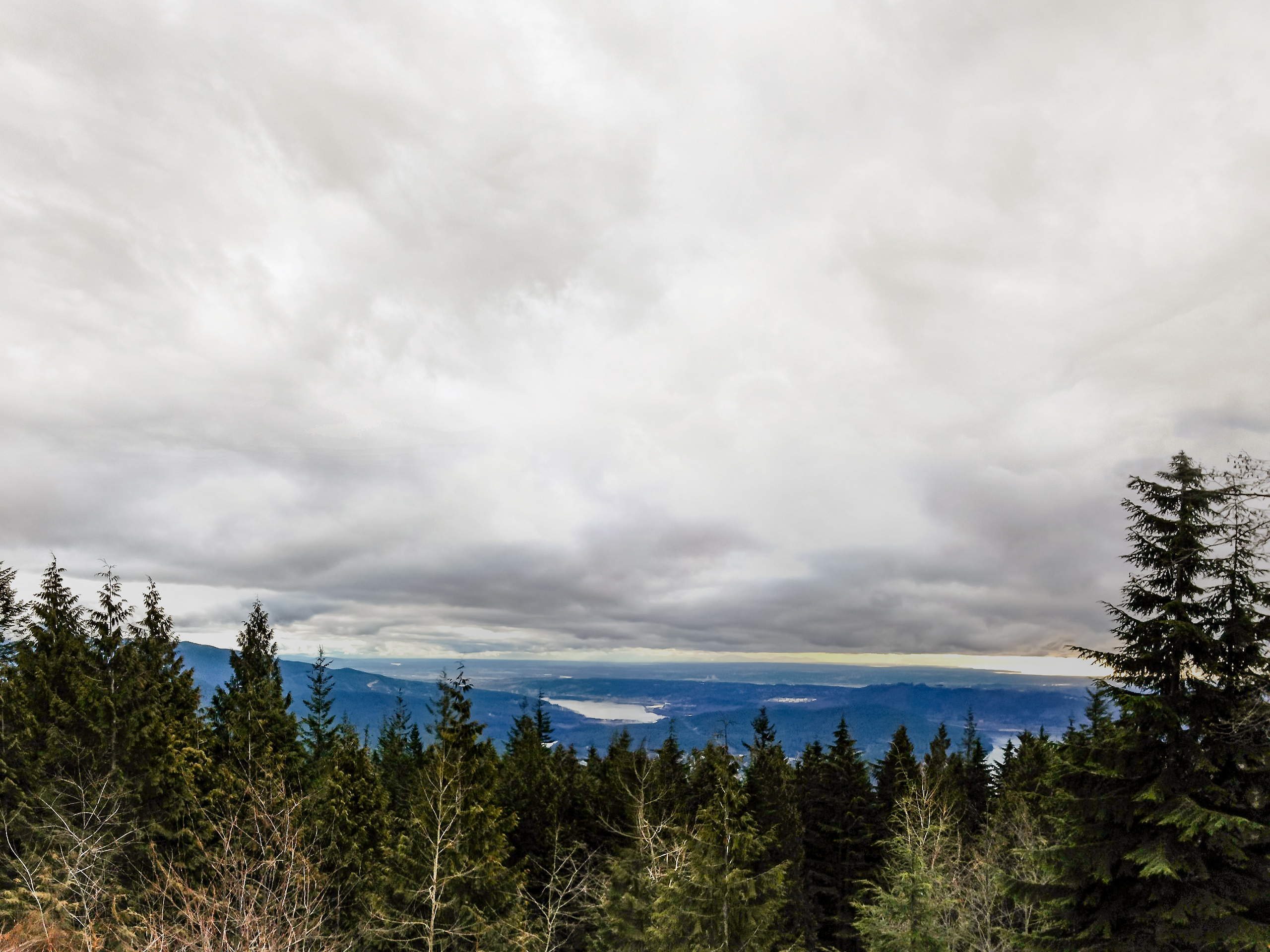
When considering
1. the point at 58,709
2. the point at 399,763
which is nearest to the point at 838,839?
the point at 399,763

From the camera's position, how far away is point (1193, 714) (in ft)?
46.3

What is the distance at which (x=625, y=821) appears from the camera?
32.6 metres

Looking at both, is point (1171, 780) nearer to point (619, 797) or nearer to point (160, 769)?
point (619, 797)

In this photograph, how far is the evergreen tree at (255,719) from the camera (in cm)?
2831

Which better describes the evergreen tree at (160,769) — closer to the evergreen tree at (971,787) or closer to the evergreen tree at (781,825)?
the evergreen tree at (781,825)

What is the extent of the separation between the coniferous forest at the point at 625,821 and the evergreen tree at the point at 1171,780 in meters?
0.06

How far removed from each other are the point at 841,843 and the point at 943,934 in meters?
18.2

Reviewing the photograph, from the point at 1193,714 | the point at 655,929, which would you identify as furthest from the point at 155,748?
the point at 1193,714

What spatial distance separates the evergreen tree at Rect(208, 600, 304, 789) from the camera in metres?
28.3

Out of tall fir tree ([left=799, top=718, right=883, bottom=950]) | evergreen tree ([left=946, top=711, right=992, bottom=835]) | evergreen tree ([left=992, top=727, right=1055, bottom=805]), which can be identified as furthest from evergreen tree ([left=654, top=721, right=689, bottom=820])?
evergreen tree ([left=992, top=727, right=1055, bottom=805])

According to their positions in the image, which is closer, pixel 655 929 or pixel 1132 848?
pixel 1132 848

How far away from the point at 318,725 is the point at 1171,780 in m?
49.6

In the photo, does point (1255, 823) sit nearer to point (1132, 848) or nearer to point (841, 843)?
point (1132, 848)

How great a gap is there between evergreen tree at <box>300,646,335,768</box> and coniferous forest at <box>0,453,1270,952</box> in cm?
100
